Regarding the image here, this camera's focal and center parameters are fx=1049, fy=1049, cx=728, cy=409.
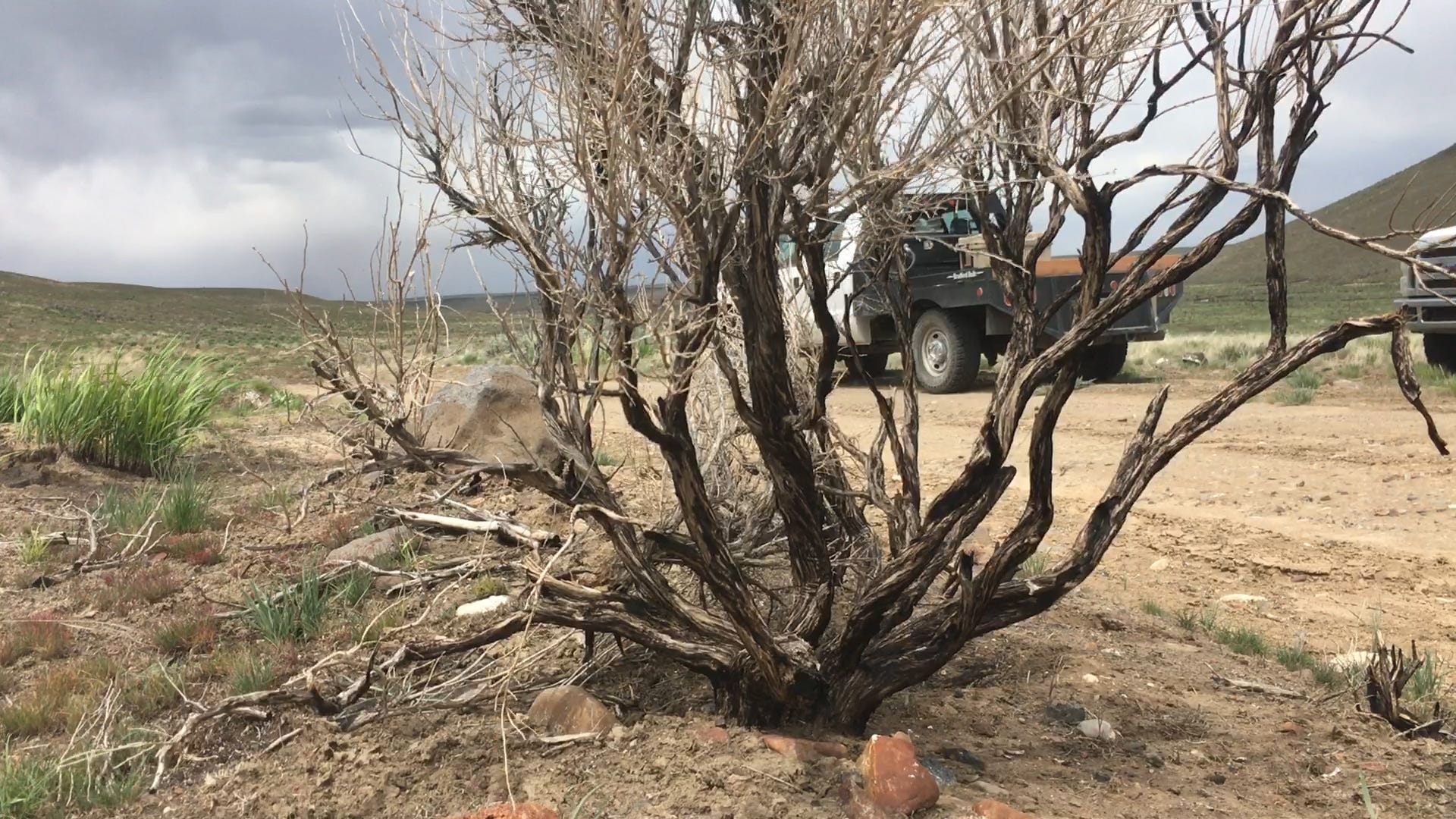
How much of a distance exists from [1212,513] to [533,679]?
14.3 ft

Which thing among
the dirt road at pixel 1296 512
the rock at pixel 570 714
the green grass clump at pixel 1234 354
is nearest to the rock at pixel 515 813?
the rock at pixel 570 714

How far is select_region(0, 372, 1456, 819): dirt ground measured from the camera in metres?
2.56

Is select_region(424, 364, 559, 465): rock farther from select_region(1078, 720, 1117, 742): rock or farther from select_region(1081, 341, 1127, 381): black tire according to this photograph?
select_region(1081, 341, 1127, 381): black tire

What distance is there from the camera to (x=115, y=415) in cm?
694

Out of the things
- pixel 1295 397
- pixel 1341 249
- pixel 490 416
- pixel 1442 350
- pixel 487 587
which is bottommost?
pixel 487 587

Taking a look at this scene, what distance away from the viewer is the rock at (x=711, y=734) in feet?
8.96

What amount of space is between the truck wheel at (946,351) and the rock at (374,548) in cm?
790

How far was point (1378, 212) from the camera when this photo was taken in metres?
92.1

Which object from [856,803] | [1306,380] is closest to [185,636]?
[856,803]

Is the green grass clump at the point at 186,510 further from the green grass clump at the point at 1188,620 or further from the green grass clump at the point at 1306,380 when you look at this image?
the green grass clump at the point at 1306,380

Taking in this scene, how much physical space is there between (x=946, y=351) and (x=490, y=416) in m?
6.81

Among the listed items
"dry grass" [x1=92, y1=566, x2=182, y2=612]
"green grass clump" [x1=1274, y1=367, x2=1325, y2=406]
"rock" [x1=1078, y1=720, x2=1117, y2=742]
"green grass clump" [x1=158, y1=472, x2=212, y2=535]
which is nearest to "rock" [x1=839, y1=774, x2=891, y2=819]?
"rock" [x1=1078, y1=720, x2=1117, y2=742]

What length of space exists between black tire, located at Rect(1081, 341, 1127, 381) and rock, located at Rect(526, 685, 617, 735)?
10425 mm

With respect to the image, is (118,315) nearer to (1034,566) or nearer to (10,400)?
(10,400)
